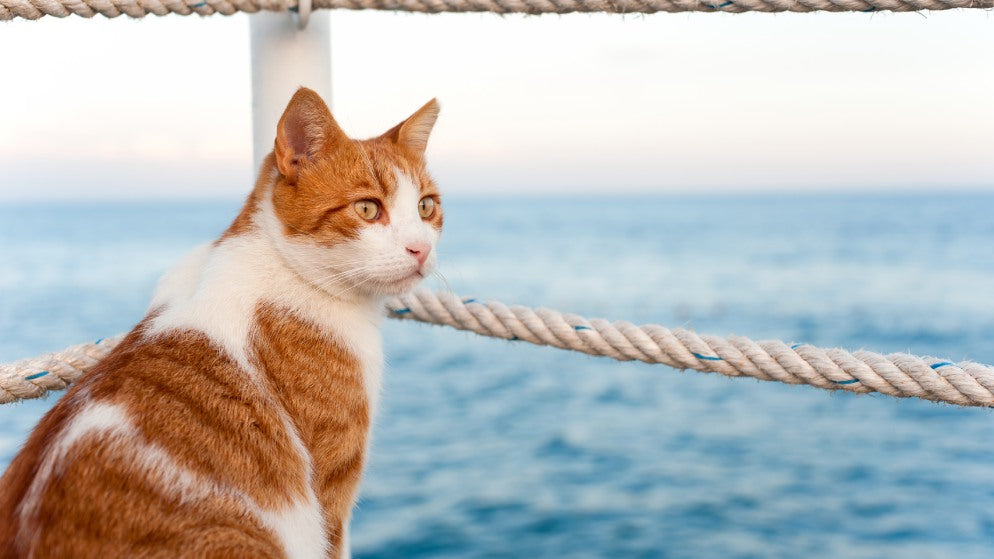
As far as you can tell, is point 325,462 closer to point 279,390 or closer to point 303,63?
point 279,390

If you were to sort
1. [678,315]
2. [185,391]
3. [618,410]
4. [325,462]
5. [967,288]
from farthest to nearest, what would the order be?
[967,288], [678,315], [618,410], [325,462], [185,391]

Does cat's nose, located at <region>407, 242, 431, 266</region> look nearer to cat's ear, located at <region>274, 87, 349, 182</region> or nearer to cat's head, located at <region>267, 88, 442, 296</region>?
cat's head, located at <region>267, 88, 442, 296</region>

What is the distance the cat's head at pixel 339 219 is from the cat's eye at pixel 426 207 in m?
0.11

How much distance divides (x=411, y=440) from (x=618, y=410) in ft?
11.8

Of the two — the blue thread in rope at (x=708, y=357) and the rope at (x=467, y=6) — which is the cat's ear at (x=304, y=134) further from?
the blue thread in rope at (x=708, y=357)

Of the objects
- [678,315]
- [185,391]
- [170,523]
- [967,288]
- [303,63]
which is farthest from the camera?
[967,288]

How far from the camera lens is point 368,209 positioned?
1.54 meters

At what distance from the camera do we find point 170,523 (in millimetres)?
1063

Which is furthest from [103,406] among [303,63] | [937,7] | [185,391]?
[937,7]

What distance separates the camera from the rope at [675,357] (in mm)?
1258

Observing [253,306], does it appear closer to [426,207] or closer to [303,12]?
[426,207]

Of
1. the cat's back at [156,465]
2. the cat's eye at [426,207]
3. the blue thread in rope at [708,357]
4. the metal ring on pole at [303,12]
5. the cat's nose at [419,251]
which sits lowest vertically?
the cat's back at [156,465]

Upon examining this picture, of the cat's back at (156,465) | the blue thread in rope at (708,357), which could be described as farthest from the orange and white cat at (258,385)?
the blue thread in rope at (708,357)

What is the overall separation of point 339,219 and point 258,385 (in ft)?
1.19
